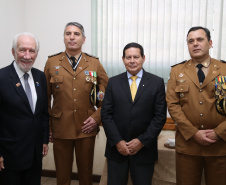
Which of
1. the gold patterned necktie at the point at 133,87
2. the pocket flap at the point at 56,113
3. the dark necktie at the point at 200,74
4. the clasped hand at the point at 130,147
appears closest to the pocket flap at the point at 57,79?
the pocket flap at the point at 56,113

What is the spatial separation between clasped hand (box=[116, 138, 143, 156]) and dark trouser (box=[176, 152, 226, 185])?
0.36m

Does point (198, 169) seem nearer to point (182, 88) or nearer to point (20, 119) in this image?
point (182, 88)

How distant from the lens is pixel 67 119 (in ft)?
6.75

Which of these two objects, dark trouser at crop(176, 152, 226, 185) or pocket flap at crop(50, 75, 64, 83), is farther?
pocket flap at crop(50, 75, 64, 83)

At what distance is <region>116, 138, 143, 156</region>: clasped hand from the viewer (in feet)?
5.67

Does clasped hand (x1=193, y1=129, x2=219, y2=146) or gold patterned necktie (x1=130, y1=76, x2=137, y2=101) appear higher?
gold patterned necktie (x1=130, y1=76, x2=137, y2=101)

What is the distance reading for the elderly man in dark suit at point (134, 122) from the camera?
69.1 inches

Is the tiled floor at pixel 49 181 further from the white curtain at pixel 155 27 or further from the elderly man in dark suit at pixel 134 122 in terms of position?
the white curtain at pixel 155 27

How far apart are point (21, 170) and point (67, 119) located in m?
0.61

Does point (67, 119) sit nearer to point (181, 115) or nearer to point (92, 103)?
point (92, 103)

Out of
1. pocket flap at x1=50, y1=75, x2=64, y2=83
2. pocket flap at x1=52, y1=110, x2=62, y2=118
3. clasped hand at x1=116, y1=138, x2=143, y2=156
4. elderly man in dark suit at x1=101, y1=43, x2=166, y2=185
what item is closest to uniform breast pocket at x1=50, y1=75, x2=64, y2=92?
pocket flap at x1=50, y1=75, x2=64, y2=83

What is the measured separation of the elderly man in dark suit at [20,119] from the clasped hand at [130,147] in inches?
23.9

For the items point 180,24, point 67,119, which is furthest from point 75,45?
point 180,24

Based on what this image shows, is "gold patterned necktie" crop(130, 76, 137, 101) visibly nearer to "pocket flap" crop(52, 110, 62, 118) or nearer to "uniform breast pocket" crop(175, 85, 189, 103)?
"uniform breast pocket" crop(175, 85, 189, 103)
